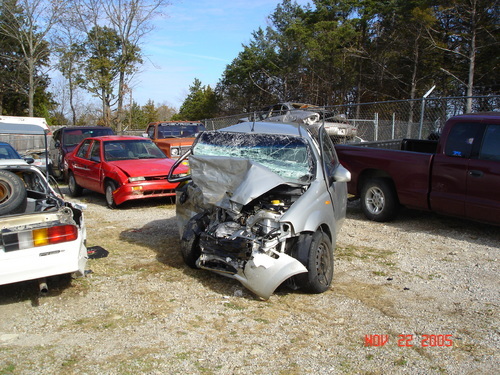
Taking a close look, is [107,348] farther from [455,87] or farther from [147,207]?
[455,87]

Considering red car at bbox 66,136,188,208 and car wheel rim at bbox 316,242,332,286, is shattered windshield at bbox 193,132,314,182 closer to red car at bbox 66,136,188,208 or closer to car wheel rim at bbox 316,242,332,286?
car wheel rim at bbox 316,242,332,286

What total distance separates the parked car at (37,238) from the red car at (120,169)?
152 inches

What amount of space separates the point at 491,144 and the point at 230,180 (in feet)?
13.3

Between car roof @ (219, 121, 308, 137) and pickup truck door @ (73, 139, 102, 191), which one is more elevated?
car roof @ (219, 121, 308, 137)

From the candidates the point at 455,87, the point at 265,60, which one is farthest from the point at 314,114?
the point at 265,60

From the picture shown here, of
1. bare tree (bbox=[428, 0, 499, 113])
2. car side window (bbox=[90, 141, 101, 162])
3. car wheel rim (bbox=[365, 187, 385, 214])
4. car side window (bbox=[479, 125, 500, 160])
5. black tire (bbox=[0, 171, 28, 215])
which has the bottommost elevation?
car wheel rim (bbox=[365, 187, 385, 214])

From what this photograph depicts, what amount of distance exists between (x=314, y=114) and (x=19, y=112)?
36841 mm

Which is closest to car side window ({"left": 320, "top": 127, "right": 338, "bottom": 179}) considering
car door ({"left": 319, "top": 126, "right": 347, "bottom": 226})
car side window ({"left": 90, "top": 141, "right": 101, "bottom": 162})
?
car door ({"left": 319, "top": 126, "right": 347, "bottom": 226})

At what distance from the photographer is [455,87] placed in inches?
1054

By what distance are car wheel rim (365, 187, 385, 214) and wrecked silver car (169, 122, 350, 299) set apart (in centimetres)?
216

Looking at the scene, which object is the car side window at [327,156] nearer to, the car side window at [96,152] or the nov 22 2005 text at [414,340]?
the nov 22 2005 text at [414,340]

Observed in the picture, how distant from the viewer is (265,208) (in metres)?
5.00

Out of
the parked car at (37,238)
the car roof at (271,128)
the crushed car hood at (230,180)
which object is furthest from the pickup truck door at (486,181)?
the parked car at (37,238)

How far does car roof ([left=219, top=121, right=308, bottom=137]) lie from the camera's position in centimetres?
579
